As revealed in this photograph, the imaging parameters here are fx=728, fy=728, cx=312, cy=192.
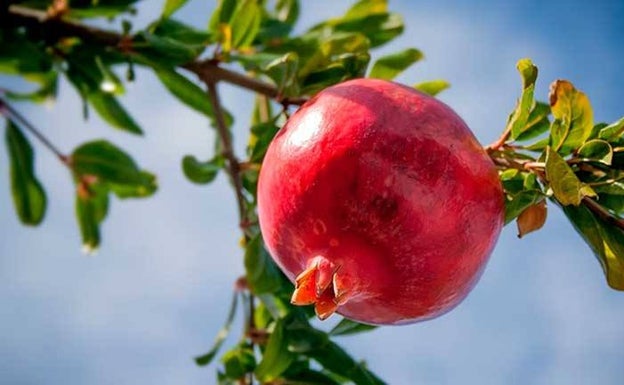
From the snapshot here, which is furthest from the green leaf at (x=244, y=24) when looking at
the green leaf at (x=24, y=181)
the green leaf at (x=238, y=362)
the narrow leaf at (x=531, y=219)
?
the narrow leaf at (x=531, y=219)

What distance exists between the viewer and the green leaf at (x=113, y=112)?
2430 mm

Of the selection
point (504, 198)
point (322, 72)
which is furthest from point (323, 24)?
point (504, 198)

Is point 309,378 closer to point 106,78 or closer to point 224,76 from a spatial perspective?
point 224,76

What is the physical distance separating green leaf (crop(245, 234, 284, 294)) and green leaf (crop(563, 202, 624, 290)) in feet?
2.26

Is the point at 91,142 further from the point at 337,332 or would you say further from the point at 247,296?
the point at 337,332

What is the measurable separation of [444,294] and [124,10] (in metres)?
1.59

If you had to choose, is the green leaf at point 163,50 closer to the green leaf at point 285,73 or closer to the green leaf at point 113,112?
the green leaf at point 285,73

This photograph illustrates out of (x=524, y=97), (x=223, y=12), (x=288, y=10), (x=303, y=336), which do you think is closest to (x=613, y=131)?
(x=524, y=97)

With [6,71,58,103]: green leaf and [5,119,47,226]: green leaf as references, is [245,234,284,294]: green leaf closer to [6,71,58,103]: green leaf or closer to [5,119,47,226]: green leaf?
[5,119,47,226]: green leaf

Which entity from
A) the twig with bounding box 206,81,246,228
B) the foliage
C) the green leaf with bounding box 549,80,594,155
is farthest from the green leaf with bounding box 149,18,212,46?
the green leaf with bounding box 549,80,594,155

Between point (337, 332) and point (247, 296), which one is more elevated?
point (337, 332)

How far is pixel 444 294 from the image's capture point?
0.98 metres

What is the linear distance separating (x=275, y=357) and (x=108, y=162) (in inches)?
46.5

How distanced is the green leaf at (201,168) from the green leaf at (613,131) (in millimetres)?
1067
